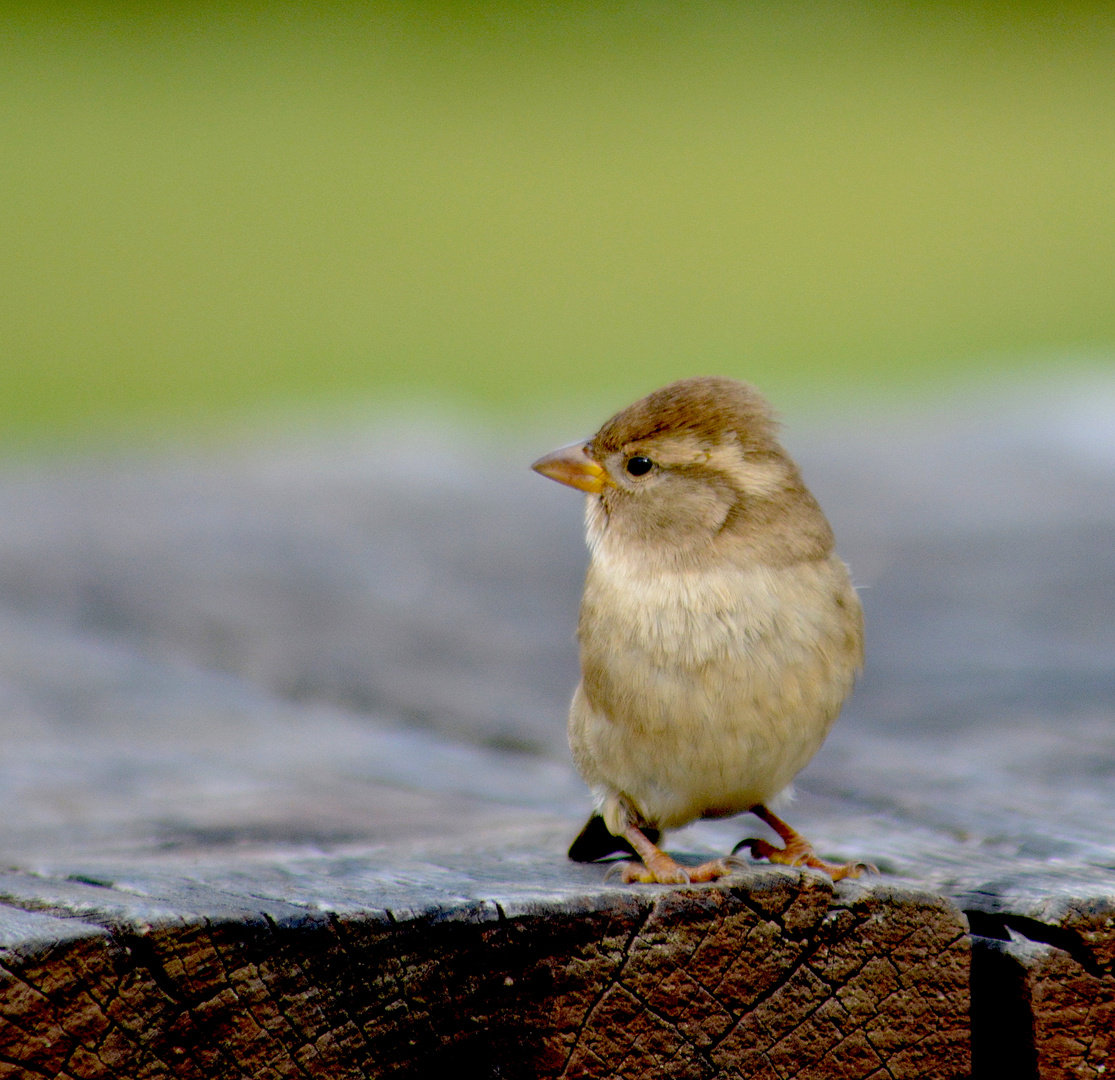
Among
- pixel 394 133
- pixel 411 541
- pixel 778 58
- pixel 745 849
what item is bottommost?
pixel 745 849

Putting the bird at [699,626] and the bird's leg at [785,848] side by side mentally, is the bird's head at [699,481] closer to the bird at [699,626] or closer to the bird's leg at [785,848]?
the bird at [699,626]

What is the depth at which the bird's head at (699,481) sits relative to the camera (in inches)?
120

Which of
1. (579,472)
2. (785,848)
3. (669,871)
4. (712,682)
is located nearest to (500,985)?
(669,871)

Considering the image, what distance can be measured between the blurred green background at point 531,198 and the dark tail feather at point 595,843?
7194 millimetres

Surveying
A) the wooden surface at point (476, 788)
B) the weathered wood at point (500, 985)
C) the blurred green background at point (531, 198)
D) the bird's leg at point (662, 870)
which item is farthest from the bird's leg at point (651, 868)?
the blurred green background at point (531, 198)

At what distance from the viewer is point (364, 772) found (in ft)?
11.9

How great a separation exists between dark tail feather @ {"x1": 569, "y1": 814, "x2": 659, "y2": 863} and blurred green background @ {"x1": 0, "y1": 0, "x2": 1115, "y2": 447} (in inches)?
283

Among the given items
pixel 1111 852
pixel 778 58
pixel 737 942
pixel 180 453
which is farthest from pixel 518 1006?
pixel 778 58

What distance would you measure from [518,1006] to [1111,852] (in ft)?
3.39

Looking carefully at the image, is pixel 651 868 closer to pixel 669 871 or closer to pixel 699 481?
pixel 669 871

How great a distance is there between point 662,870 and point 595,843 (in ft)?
1.20

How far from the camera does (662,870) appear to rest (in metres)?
2.61

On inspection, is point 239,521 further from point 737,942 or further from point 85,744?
point 737,942

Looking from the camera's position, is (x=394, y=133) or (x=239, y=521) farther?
(x=394, y=133)
